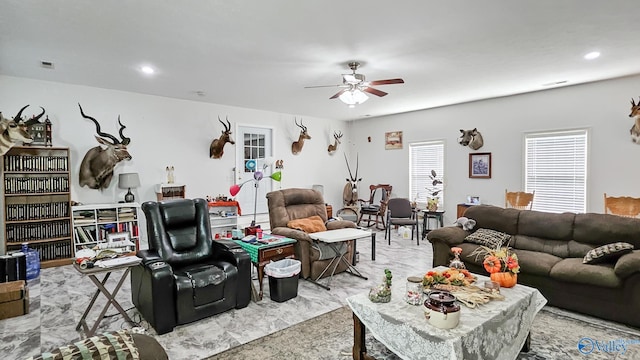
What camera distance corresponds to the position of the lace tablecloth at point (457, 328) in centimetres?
185

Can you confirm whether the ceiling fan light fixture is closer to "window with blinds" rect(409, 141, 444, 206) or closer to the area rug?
the area rug

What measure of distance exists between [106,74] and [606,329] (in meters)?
6.18

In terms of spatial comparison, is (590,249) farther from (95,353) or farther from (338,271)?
(95,353)

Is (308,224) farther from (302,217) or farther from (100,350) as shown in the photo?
(100,350)

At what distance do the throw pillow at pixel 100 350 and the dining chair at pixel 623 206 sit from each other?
5.86 meters

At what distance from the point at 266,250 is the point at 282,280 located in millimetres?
380

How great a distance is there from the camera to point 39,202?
15.2 feet

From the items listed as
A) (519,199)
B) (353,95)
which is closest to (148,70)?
(353,95)

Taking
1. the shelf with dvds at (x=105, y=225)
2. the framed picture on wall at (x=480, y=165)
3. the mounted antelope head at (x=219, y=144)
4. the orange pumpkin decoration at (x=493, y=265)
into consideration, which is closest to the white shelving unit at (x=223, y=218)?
the mounted antelope head at (x=219, y=144)

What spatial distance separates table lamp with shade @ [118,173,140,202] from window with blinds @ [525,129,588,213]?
21.5 ft

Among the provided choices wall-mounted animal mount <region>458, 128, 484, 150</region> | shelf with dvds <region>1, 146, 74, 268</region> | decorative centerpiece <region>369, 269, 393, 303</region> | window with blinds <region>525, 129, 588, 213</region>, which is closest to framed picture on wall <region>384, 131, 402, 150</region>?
wall-mounted animal mount <region>458, 128, 484, 150</region>

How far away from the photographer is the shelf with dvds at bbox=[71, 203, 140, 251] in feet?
15.7

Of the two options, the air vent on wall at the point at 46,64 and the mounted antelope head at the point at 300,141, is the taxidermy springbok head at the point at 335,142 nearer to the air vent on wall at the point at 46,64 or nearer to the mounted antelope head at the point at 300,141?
the mounted antelope head at the point at 300,141

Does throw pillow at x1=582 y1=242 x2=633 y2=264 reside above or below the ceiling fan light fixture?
below
